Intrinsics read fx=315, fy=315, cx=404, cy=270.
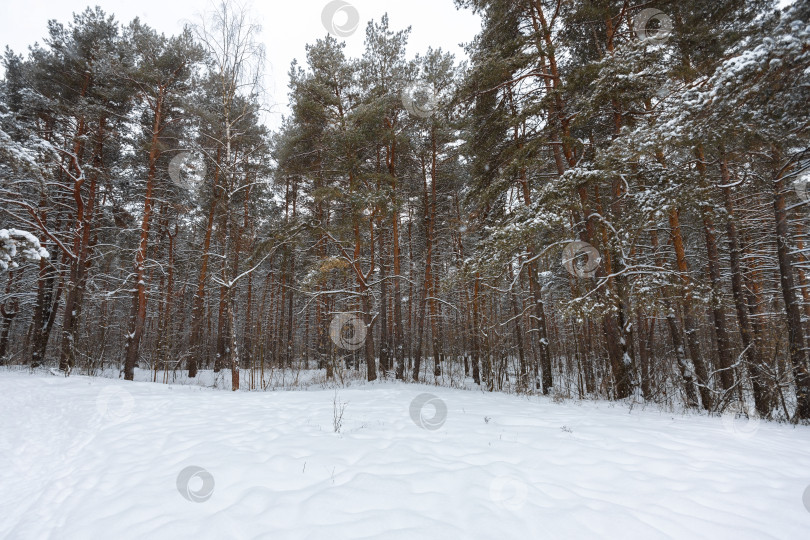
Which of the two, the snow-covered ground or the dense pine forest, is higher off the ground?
the dense pine forest

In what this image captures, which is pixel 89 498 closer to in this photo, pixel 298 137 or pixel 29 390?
pixel 29 390

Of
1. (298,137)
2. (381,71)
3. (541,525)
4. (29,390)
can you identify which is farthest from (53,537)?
(381,71)

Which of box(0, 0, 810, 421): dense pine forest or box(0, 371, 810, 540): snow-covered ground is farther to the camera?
box(0, 0, 810, 421): dense pine forest

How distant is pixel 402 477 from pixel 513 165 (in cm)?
720

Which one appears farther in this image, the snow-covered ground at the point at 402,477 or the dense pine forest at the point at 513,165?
the dense pine forest at the point at 513,165

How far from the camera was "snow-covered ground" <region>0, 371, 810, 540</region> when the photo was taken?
2363mm

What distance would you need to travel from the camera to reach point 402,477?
3.09m

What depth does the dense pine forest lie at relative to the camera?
19.0 ft

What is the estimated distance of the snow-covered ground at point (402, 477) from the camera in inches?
Result: 93.0

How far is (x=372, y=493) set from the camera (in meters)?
2.80

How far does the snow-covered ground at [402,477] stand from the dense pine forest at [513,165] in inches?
106

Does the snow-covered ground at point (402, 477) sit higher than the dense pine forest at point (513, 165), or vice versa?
the dense pine forest at point (513, 165)

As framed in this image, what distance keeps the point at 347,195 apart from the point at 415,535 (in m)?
9.29

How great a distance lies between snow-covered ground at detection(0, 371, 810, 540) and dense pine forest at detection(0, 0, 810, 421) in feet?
8.85
